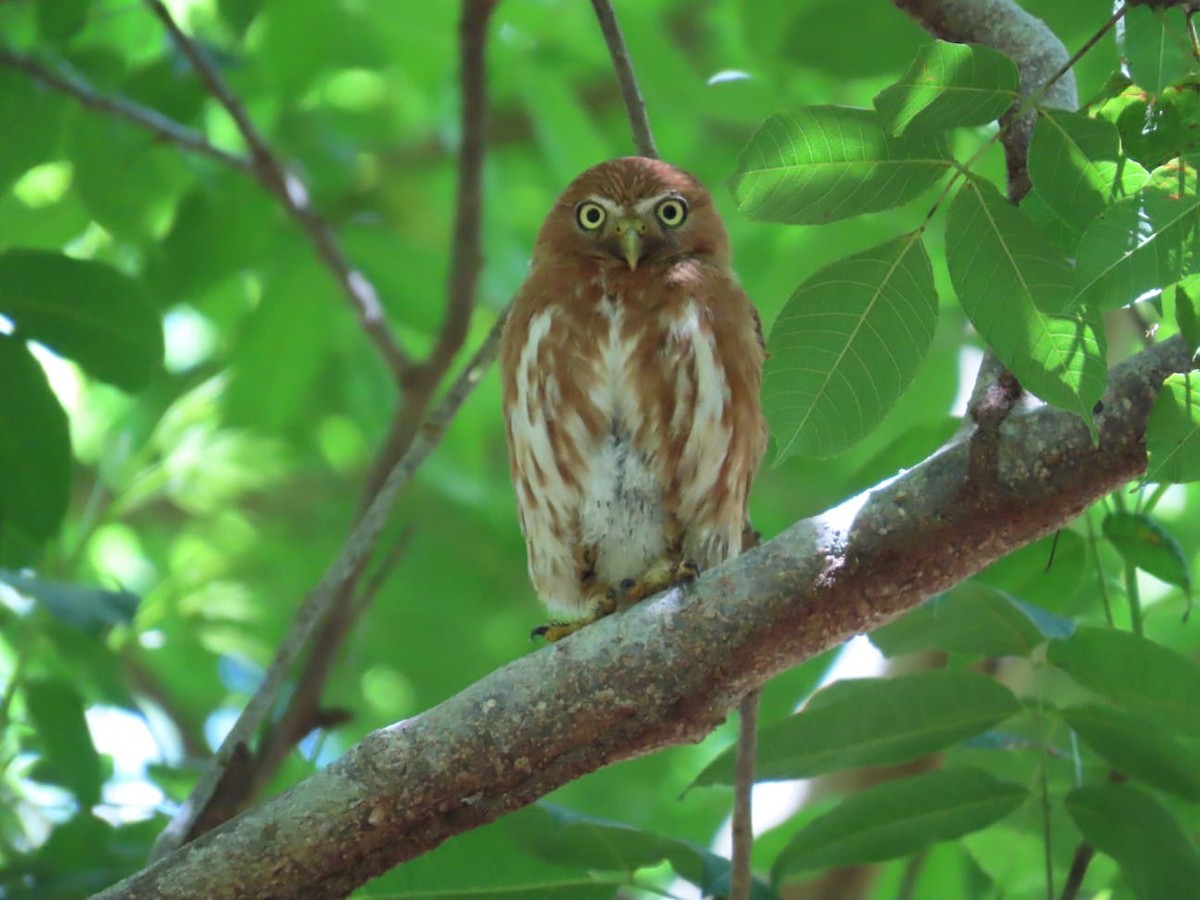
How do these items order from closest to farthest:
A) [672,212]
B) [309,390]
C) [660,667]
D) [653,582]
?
[660,667] → [653,582] → [672,212] → [309,390]

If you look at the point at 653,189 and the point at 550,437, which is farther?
the point at 653,189

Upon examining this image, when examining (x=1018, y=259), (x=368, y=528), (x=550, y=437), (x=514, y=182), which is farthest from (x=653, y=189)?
(x=514, y=182)

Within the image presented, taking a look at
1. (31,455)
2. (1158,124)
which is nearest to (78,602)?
(31,455)

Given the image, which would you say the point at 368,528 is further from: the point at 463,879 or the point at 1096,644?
the point at 1096,644

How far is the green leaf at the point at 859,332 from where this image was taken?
202cm

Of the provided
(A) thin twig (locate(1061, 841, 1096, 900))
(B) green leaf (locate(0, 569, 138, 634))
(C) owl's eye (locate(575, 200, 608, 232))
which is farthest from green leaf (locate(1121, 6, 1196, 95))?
(B) green leaf (locate(0, 569, 138, 634))

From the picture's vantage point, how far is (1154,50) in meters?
1.98

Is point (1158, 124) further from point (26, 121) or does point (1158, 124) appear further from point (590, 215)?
point (26, 121)

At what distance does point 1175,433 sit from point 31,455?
2.38 metres

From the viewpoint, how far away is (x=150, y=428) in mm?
4512

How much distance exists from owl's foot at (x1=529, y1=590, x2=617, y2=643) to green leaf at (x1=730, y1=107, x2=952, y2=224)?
5.05ft

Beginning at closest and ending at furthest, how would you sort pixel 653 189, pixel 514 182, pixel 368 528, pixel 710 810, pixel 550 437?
pixel 368 528 → pixel 550 437 → pixel 653 189 → pixel 710 810 → pixel 514 182

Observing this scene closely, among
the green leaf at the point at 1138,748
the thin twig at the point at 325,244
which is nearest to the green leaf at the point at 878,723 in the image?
the green leaf at the point at 1138,748

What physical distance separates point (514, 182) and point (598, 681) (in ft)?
17.6
